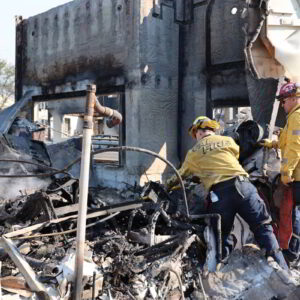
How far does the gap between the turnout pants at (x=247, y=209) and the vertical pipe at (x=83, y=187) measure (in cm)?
167

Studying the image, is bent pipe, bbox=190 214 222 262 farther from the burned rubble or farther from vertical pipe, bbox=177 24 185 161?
vertical pipe, bbox=177 24 185 161

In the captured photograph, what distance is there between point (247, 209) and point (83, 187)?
1847mm

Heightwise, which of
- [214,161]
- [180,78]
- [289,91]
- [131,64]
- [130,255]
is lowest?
[130,255]

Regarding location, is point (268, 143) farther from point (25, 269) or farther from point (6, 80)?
point (6, 80)

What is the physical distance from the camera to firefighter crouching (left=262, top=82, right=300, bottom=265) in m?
3.75

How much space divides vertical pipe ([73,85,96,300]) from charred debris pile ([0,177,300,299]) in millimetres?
115


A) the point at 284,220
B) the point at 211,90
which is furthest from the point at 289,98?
the point at 211,90

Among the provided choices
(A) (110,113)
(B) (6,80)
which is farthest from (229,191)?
(B) (6,80)

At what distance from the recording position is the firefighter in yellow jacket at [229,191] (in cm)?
358

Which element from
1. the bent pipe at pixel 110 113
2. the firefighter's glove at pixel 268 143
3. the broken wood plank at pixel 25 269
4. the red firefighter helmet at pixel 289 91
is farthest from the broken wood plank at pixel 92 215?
the red firefighter helmet at pixel 289 91

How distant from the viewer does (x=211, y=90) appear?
817cm

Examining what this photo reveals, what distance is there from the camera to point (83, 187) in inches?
90.1

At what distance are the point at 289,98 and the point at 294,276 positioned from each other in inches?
69.5

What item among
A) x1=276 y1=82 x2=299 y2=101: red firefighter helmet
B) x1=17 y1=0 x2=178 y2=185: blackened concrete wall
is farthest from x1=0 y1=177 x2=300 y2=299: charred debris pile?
x1=17 y1=0 x2=178 y2=185: blackened concrete wall
